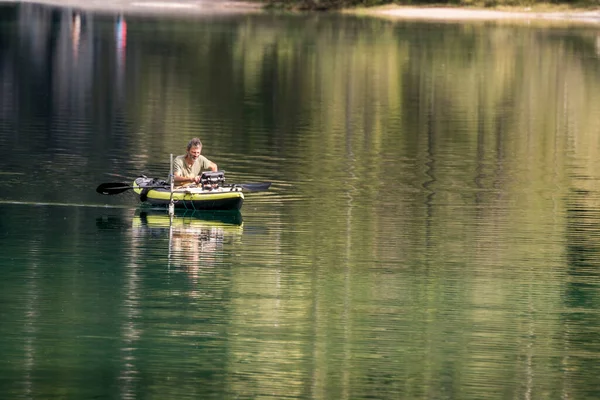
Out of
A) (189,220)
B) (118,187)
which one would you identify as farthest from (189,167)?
(118,187)

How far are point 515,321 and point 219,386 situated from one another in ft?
16.8

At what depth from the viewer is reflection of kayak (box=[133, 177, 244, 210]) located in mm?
28781

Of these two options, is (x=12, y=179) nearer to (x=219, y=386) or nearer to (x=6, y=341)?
(x=6, y=341)

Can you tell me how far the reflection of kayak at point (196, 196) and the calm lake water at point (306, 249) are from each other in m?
0.32

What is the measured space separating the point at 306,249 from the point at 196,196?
3.86 metres

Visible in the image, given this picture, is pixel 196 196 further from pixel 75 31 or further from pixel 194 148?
pixel 75 31

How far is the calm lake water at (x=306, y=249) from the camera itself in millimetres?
18000

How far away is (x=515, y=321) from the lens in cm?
2073

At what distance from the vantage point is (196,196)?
94.6 ft

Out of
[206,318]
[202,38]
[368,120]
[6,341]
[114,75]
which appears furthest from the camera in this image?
[202,38]

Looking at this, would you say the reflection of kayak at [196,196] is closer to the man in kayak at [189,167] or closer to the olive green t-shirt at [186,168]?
the man in kayak at [189,167]

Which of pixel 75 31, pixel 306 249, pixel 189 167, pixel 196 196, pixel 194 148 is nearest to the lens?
pixel 306 249

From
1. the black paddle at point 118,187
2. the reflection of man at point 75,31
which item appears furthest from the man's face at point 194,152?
the reflection of man at point 75,31

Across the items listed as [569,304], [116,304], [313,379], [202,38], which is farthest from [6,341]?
[202,38]
